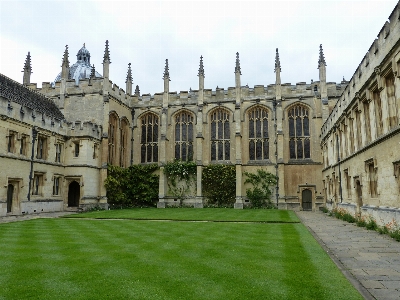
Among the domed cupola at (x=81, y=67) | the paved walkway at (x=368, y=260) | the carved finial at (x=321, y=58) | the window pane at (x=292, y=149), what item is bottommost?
the paved walkway at (x=368, y=260)

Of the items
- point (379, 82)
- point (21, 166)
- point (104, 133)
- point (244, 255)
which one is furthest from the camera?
point (104, 133)

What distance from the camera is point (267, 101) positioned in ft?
93.7

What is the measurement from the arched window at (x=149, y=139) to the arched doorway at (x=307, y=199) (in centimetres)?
1361

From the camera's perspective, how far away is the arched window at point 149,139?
102ft

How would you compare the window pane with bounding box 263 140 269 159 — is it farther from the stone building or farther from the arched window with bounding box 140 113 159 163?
the arched window with bounding box 140 113 159 163

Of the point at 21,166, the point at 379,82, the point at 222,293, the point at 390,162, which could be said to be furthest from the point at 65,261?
the point at 21,166

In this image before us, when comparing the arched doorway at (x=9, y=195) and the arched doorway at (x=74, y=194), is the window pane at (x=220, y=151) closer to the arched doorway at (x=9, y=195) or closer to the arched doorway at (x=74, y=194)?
the arched doorway at (x=74, y=194)

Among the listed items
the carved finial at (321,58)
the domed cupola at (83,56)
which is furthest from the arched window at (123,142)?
the domed cupola at (83,56)

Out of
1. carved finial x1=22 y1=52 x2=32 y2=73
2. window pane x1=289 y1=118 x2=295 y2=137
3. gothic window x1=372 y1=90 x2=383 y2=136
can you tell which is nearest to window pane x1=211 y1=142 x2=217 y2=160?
window pane x1=289 y1=118 x2=295 y2=137

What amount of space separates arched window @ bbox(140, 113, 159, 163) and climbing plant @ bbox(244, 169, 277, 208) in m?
9.48

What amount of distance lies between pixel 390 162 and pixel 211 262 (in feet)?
24.3

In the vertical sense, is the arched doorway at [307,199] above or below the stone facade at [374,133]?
below

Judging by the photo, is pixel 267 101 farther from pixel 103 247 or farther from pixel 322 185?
pixel 103 247

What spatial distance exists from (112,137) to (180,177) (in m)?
6.88
